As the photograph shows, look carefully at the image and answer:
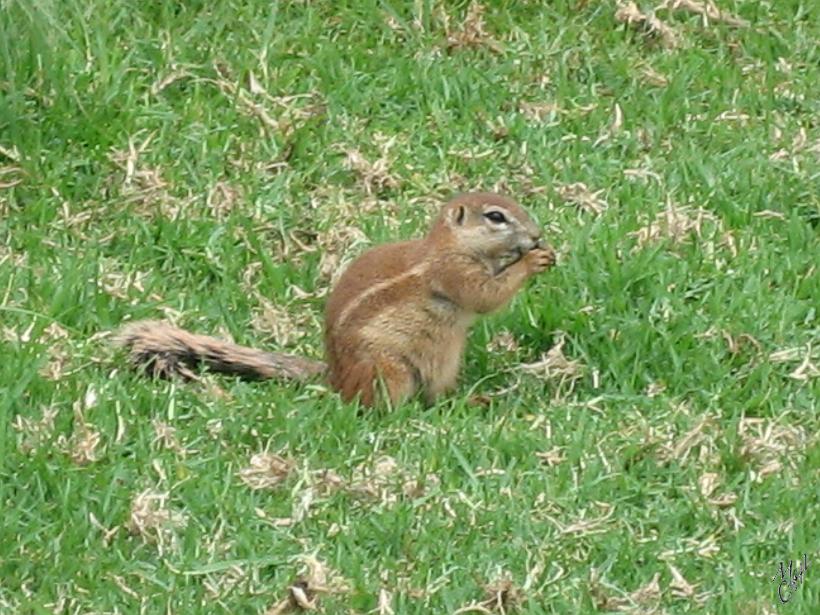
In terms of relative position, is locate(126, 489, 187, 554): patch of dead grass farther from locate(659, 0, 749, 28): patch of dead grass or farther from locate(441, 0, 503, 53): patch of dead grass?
locate(659, 0, 749, 28): patch of dead grass

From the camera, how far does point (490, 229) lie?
629 centimetres

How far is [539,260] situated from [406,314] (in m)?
0.43

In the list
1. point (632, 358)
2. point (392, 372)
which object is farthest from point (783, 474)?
point (392, 372)

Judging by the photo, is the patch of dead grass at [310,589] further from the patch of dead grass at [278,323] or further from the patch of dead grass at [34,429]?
the patch of dead grass at [278,323]

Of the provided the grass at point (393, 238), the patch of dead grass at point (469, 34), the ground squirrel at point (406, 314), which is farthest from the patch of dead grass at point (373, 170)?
the ground squirrel at point (406, 314)

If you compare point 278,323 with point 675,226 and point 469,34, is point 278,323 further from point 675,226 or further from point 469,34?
point 469,34

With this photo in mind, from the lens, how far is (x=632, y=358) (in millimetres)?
6184

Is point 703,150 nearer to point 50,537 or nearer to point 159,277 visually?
point 159,277

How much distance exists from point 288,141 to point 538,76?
1.05 m

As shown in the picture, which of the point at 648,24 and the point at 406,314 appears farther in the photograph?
the point at 648,24

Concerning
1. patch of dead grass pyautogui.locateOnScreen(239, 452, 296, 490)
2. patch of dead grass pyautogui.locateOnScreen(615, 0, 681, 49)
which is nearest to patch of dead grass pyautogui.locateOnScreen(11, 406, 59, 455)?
patch of dead grass pyautogui.locateOnScreen(239, 452, 296, 490)

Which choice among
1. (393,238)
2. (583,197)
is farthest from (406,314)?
(583,197)

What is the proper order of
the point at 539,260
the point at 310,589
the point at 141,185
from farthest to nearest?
the point at 141,185
the point at 539,260
the point at 310,589

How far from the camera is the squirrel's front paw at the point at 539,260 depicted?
621 centimetres
